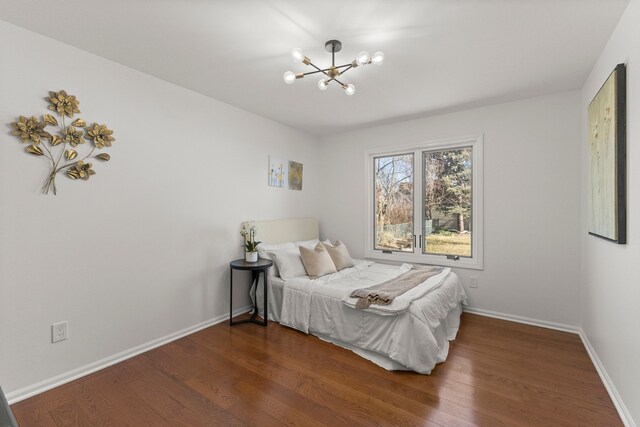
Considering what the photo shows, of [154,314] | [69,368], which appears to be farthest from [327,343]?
[69,368]

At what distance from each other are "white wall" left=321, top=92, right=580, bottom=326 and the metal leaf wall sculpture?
355 cm

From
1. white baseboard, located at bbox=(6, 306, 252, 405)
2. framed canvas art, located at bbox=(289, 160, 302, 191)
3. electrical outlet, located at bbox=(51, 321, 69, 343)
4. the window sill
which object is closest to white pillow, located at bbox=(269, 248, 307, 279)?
white baseboard, located at bbox=(6, 306, 252, 405)

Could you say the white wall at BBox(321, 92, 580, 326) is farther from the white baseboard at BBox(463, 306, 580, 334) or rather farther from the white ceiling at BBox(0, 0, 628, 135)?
the white ceiling at BBox(0, 0, 628, 135)

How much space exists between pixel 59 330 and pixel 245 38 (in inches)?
98.0

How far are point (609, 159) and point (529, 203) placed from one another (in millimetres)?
1340

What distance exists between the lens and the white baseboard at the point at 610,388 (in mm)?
1807

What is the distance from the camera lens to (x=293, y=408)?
1985 mm

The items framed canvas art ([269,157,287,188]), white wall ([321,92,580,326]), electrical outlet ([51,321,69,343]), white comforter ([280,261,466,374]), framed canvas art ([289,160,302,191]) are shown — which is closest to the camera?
electrical outlet ([51,321,69,343])

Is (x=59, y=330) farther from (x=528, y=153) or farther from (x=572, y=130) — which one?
(x=572, y=130)

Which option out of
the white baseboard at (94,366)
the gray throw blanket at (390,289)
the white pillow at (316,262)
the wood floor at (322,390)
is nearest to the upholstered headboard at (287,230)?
the white pillow at (316,262)

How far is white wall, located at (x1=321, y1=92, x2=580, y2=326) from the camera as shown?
3152 mm

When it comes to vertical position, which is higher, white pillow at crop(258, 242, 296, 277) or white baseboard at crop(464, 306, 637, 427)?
white pillow at crop(258, 242, 296, 277)

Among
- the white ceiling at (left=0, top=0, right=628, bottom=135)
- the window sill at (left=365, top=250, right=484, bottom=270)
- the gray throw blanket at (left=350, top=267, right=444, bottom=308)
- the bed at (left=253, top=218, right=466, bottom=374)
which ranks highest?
the white ceiling at (left=0, top=0, right=628, bottom=135)

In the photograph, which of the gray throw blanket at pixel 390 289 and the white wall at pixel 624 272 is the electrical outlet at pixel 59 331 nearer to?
the gray throw blanket at pixel 390 289
